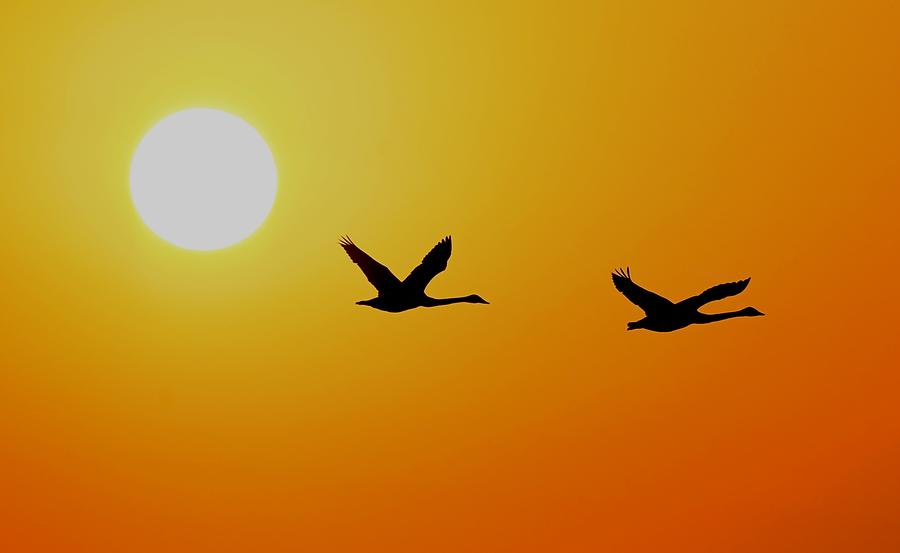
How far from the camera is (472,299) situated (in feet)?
99.3

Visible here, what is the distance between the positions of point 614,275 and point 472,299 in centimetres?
305

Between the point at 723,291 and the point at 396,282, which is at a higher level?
the point at 396,282

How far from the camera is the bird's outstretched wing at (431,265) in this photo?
27.7 meters

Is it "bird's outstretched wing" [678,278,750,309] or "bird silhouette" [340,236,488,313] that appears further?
"bird silhouette" [340,236,488,313]

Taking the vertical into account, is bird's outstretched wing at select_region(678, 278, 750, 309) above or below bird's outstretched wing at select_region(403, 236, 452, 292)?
below

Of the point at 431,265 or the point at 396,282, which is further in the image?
the point at 396,282

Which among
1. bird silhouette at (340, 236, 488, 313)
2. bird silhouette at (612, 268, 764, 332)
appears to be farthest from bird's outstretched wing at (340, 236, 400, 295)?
bird silhouette at (612, 268, 764, 332)

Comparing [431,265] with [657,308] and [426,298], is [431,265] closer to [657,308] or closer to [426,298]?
[426,298]

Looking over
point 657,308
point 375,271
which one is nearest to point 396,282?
point 375,271

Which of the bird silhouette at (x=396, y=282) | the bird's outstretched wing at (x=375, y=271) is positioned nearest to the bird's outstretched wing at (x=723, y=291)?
the bird silhouette at (x=396, y=282)

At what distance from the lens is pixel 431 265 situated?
28141 mm

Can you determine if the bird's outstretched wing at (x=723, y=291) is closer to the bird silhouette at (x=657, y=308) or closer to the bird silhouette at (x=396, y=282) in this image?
the bird silhouette at (x=657, y=308)

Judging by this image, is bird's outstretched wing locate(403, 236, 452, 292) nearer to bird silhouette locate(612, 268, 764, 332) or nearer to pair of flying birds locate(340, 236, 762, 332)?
pair of flying birds locate(340, 236, 762, 332)

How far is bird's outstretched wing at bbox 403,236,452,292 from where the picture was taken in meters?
27.7
